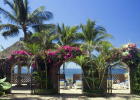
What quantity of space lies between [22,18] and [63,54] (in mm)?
12017

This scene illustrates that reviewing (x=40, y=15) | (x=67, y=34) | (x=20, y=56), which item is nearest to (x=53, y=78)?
(x=20, y=56)

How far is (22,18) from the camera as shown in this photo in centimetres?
2623

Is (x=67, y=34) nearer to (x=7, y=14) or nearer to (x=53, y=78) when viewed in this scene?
(x=7, y=14)

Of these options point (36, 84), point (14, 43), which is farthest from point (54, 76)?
point (14, 43)

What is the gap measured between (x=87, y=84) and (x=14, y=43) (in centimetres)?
1031

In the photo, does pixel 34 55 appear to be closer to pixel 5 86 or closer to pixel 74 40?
pixel 5 86

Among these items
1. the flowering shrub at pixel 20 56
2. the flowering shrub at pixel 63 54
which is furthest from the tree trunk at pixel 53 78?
the flowering shrub at pixel 20 56

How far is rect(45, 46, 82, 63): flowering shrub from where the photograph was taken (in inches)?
611

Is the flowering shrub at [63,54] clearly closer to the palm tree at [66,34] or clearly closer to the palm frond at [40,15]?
the palm tree at [66,34]

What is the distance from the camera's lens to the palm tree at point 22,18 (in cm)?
2622

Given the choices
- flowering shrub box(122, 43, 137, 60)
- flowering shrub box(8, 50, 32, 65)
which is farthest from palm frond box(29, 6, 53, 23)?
flowering shrub box(122, 43, 137, 60)

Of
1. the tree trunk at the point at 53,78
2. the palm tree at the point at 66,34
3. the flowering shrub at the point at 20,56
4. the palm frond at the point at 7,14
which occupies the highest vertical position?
the palm frond at the point at 7,14

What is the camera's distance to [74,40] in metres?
25.6

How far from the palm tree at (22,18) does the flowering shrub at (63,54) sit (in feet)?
36.8
